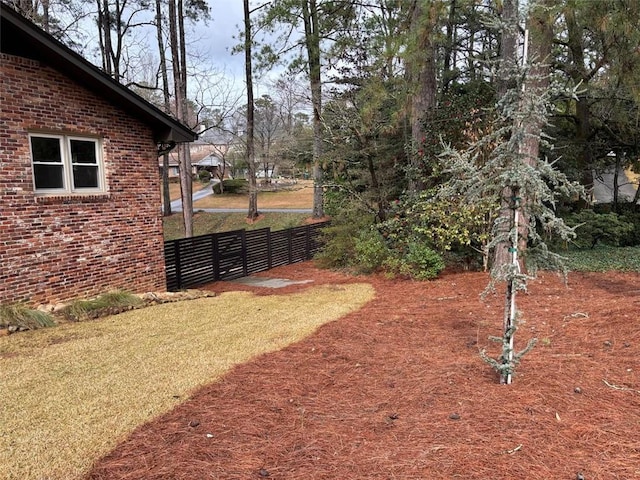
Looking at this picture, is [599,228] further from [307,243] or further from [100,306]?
[100,306]

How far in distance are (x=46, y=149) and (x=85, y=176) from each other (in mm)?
724

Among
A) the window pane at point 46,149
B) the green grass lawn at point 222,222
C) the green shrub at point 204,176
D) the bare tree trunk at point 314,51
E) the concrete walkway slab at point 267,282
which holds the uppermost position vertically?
the bare tree trunk at point 314,51

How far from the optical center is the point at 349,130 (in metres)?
10.1

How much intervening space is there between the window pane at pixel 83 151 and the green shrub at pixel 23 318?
2542mm

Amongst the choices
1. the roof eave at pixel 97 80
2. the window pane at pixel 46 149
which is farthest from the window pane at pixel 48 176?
the roof eave at pixel 97 80

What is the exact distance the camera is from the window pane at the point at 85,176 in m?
7.21

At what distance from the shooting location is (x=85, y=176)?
737 cm

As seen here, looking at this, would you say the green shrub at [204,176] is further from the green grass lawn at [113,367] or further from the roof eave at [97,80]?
the green grass lawn at [113,367]

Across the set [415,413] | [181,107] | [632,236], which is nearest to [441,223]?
[415,413]

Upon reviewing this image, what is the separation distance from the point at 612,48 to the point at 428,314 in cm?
604

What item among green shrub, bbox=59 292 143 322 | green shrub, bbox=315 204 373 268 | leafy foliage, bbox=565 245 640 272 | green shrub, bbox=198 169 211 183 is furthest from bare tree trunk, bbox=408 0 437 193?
green shrub, bbox=198 169 211 183

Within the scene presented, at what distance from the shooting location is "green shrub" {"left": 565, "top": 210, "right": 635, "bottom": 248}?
1019 cm

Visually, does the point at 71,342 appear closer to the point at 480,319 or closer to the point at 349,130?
the point at 480,319

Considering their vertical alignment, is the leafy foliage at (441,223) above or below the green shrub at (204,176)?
below
